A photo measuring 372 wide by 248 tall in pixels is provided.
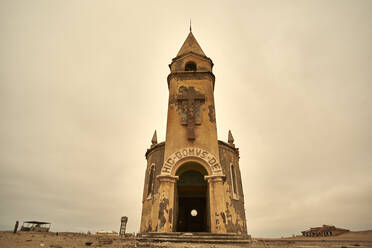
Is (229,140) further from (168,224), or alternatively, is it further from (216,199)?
(168,224)

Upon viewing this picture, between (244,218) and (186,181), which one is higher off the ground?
(186,181)

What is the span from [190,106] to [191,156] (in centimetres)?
451

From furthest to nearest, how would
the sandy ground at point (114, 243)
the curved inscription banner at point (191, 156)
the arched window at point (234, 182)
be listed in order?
1. the arched window at point (234, 182)
2. the curved inscription banner at point (191, 156)
3. the sandy ground at point (114, 243)

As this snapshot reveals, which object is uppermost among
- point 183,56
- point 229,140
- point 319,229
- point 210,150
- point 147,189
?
point 183,56

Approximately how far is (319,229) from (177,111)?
3986 centimetres

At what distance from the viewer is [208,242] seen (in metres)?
9.95

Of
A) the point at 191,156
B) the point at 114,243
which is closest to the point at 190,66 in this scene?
the point at 191,156

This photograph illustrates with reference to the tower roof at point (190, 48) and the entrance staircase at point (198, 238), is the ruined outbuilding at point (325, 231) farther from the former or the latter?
the tower roof at point (190, 48)

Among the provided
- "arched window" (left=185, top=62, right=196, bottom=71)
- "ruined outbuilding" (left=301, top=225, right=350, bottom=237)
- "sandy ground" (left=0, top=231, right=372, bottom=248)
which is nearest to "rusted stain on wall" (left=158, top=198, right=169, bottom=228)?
"sandy ground" (left=0, top=231, right=372, bottom=248)

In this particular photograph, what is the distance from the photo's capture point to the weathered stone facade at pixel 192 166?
13727 mm

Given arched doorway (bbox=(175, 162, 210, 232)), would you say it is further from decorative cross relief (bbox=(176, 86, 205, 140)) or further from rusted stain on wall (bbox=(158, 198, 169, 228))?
rusted stain on wall (bbox=(158, 198, 169, 228))

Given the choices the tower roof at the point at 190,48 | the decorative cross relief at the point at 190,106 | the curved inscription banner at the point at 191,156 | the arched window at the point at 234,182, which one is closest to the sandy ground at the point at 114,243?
the arched window at the point at 234,182

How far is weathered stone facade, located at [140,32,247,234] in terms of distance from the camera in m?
13.7

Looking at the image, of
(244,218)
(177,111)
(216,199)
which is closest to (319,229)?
(244,218)
